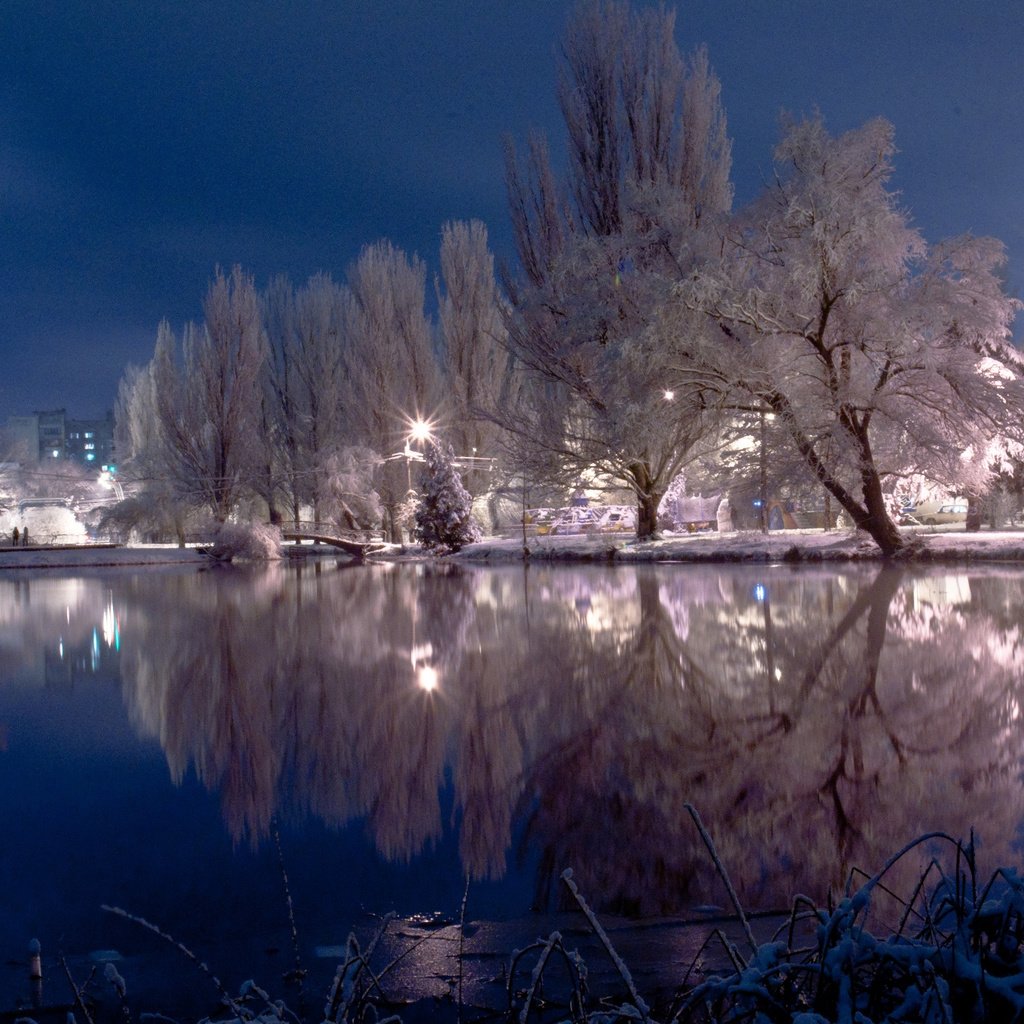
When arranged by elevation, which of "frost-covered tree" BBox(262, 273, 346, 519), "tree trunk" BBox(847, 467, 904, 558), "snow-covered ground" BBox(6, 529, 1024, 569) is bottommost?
"snow-covered ground" BBox(6, 529, 1024, 569)

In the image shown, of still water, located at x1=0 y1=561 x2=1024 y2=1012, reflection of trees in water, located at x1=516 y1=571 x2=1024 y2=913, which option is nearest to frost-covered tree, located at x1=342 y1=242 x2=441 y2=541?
still water, located at x1=0 y1=561 x2=1024 y2=1012

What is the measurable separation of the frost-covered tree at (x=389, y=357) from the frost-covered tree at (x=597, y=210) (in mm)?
11187

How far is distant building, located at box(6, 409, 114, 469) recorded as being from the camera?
142625 mm

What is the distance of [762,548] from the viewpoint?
24.6 metres

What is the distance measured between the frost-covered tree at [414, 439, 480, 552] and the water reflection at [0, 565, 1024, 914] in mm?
19884

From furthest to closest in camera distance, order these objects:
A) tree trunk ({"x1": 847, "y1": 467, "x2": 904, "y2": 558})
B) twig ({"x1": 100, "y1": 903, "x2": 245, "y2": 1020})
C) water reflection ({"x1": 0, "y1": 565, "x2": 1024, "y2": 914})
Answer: tree trunk ({"x1": 847, "y1": 467, "x2": 904, "y2": 558}), water reflection ({"x1": 0, "y1": 565, "x2": 1024, "y2": 914}), twig ({"x1": 100, "y1": 903, "x2": 245, "y2": 1020})

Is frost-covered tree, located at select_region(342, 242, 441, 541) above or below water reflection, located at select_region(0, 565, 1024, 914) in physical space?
above

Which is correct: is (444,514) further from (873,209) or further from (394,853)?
(394,853)

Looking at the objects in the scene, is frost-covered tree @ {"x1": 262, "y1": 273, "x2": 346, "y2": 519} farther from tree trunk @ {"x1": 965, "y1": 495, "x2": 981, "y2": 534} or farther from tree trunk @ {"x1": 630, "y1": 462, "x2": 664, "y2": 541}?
tree trunk @ {"x1": 965, "y1": 495, "x2": 981, "y2": 534}

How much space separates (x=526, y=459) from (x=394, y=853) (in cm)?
2464

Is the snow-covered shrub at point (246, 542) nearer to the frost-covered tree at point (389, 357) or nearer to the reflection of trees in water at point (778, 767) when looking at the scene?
the frost-covered tree at point (389, 357)

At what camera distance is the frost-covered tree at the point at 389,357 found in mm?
39875

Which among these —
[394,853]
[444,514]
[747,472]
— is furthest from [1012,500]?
[394,853]

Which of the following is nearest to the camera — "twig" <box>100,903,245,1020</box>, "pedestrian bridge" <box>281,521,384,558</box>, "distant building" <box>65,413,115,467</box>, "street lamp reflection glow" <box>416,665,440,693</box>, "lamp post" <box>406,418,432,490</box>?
"twig" <box>100,903,245,1020</box>
